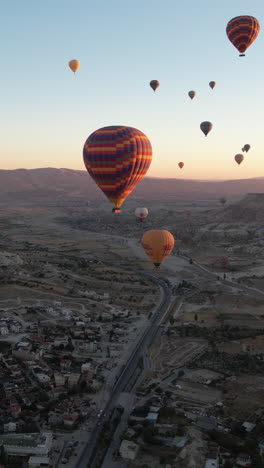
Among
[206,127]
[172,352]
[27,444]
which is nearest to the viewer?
[27,444]

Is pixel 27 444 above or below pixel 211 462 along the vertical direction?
below

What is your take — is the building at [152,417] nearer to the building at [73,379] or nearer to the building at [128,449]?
the building at [128,449]

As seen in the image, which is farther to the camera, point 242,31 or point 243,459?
point 242,31

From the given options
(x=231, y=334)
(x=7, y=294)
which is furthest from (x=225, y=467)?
(x=7, y=294)

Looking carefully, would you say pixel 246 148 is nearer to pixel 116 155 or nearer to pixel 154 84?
pixel 154 84

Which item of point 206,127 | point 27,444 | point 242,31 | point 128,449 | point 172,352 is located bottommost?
point 27,444

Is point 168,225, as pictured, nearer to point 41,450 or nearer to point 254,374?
point 254,374

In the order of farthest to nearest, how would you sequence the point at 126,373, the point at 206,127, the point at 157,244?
1. the point at 206,127
2. the point at 157,244
3. the point at 126,373

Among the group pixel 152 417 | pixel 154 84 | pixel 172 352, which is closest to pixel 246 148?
pixel 154 84
